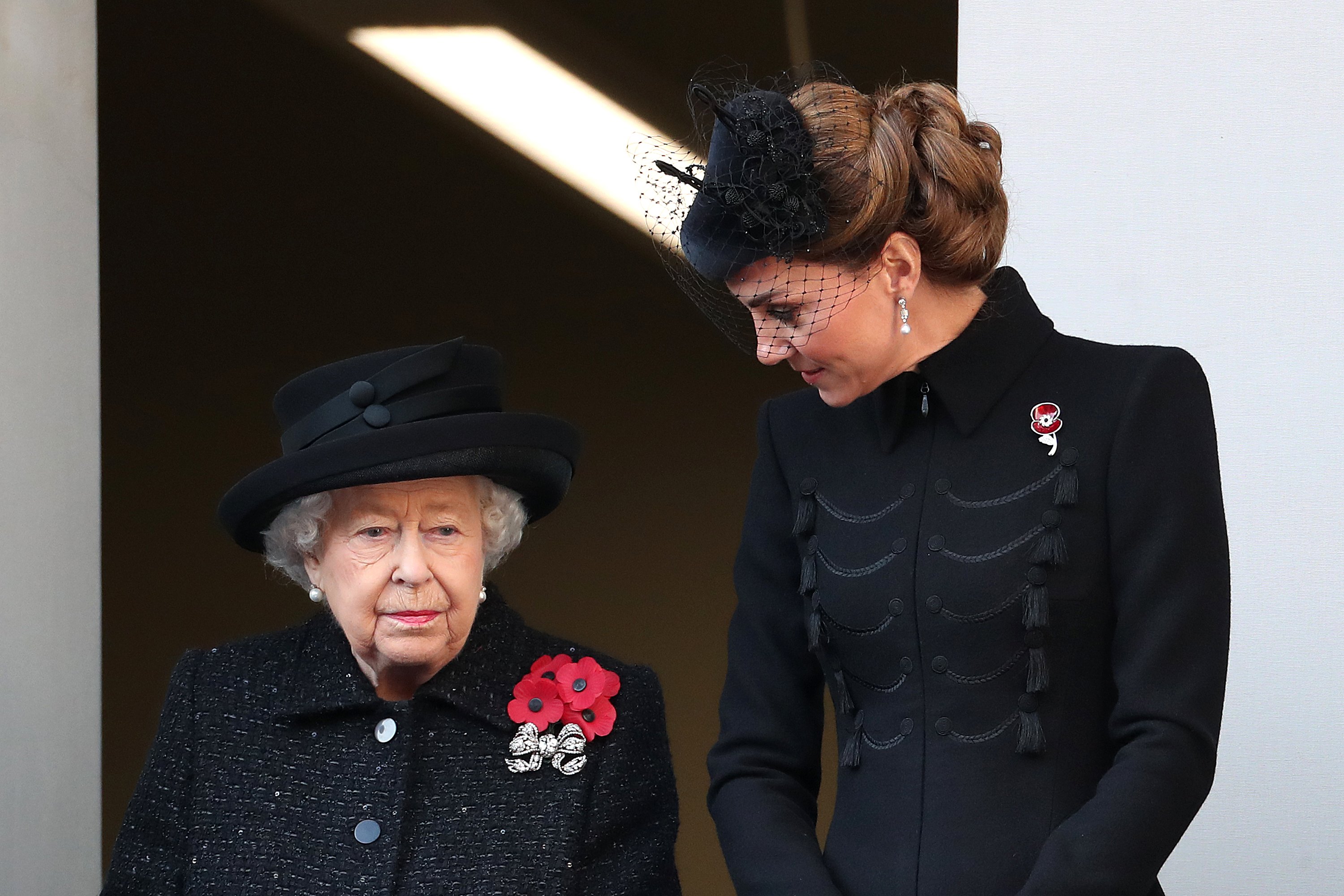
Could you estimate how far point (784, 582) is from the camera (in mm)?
2168

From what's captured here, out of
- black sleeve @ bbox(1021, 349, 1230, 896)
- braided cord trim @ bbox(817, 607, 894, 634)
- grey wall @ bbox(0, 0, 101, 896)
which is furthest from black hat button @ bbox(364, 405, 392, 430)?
grey wall @ bbox(0, 0, 101, 896)

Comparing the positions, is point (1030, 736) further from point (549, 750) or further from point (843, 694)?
point (549, 750)

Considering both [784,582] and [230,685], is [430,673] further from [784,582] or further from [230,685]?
[784,582]

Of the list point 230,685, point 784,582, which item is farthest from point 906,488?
point 230,685

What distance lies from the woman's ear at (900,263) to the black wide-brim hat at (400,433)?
2.31 feet

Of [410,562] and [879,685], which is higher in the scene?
[410,562]

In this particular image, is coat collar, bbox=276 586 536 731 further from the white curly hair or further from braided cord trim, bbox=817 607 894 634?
braided cord trim, bbox=817 607 894 634

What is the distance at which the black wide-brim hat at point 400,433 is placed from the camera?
2.36 meters

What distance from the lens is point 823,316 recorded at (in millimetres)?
1939

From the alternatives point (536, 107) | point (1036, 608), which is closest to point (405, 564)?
point (1036, 608)

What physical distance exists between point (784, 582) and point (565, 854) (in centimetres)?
58

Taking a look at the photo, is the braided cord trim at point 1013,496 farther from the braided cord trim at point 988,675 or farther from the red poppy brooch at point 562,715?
the red poppy brooch at point 562,715

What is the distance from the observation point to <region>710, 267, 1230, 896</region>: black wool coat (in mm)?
1848

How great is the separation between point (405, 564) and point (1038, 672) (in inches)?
37.9
